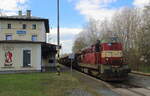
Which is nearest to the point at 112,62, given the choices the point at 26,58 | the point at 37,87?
the point at 37,87

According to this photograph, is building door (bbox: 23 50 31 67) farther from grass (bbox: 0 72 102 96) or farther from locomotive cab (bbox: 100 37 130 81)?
grass (bbox: 0 72 102 96)

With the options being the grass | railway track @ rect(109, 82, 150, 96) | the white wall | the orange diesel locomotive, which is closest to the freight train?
the orange diesel locomotive

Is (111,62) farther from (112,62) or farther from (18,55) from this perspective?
(18,55)

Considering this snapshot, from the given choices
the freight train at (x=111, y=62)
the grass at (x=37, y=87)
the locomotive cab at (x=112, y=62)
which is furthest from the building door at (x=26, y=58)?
the grass at (x=37, y=87)

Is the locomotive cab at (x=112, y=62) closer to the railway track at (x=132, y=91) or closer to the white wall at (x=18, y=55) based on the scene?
the railway track at (x=132, y=91)

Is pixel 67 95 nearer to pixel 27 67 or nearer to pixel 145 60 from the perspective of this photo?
pixel 27 67

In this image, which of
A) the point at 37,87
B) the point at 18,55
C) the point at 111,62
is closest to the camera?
the point at 37,87

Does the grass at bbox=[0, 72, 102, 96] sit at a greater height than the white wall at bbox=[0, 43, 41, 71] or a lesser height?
lesser

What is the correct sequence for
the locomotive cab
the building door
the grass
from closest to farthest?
the grass < the locomotive cab < the building door

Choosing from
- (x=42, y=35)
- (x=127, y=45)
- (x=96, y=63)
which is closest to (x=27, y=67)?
(x=96, y=63)

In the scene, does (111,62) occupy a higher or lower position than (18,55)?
lower

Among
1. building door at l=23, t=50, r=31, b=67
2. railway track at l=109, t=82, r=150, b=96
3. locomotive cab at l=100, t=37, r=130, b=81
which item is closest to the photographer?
railway track at l=109, t=82, r=150, b=96

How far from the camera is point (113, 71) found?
1118 inches

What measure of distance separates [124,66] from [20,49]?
1668 centimetres
